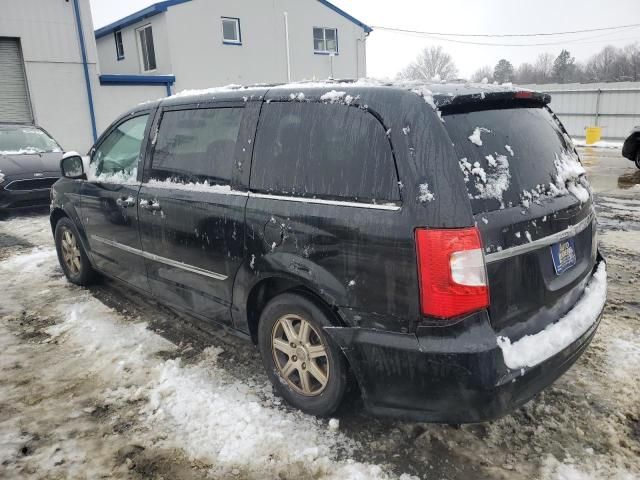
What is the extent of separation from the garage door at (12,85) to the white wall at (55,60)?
0.24 metres

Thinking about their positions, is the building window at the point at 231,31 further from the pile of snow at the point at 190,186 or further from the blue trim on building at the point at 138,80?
the pile of snow at the point at 190,186

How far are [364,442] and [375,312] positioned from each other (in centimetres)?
79

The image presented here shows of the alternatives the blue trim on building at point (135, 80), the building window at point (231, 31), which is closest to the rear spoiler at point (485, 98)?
the blue trim on building at point (135, 80)

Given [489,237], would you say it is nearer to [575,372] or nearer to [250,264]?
[250,264]

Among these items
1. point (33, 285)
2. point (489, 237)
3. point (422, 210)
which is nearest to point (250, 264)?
point (422, 210)

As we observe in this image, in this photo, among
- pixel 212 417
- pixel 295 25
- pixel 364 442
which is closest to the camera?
pixel 364 442

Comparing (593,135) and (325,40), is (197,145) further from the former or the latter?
(325,40)

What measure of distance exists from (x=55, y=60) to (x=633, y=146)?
51.9 ft

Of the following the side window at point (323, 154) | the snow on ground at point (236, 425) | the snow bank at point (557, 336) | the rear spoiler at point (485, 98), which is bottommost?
the snow on ground at point (236, 425)

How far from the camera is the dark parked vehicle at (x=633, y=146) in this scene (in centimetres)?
1190

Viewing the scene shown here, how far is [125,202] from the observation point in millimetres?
3865

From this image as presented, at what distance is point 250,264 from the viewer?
2859 millimetres

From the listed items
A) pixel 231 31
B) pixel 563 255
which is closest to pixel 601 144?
pixel 231 31

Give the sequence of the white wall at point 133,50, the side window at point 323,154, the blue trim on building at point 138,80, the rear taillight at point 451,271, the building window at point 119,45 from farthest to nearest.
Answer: the building window at point 119,45 < the white wall at point 133,50 < the blue trim on building at point 138,80 < the side window at point 323,154 < the rear taillight at point 451,271
